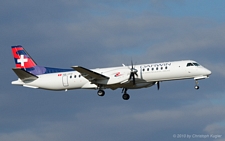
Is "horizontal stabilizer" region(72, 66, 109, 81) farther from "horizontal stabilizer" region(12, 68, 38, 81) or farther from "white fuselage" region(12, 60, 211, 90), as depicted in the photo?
"horizontal stabilizer" region(12, 68, 38, 81)

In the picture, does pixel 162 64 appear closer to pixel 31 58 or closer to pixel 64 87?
pixel 64 87

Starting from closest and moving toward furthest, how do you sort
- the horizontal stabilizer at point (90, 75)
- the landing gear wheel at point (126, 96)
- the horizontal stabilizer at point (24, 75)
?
the horizontal stabilizer at point (90, 75) → the horizontal stabilizer at point (24, 75) → the landing gear wheel at point (126, 96)

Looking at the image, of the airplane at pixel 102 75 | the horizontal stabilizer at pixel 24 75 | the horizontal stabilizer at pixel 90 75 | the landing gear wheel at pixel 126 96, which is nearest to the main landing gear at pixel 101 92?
the airplane at pixel 102 75

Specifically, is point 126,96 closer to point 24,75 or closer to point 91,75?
point 91,75

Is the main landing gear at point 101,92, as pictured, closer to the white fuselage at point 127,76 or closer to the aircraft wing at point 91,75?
the white fuselage at point 127,76

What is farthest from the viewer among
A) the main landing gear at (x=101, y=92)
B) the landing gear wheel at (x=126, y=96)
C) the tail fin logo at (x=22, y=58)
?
the tail fin logo at (x=22, y=58)

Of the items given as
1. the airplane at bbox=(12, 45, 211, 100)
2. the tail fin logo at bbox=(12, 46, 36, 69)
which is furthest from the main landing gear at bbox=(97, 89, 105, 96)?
the tail fin logo at bbox=(12, 46, 36, 69)

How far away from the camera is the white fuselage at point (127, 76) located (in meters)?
46.9

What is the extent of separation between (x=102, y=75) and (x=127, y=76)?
2.29 m

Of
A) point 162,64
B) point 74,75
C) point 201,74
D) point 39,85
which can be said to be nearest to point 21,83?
point 39,85

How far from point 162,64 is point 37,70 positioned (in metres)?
13.0

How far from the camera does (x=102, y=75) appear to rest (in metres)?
48.8

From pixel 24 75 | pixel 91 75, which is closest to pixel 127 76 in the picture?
pixel 91 75

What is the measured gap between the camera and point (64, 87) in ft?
167
